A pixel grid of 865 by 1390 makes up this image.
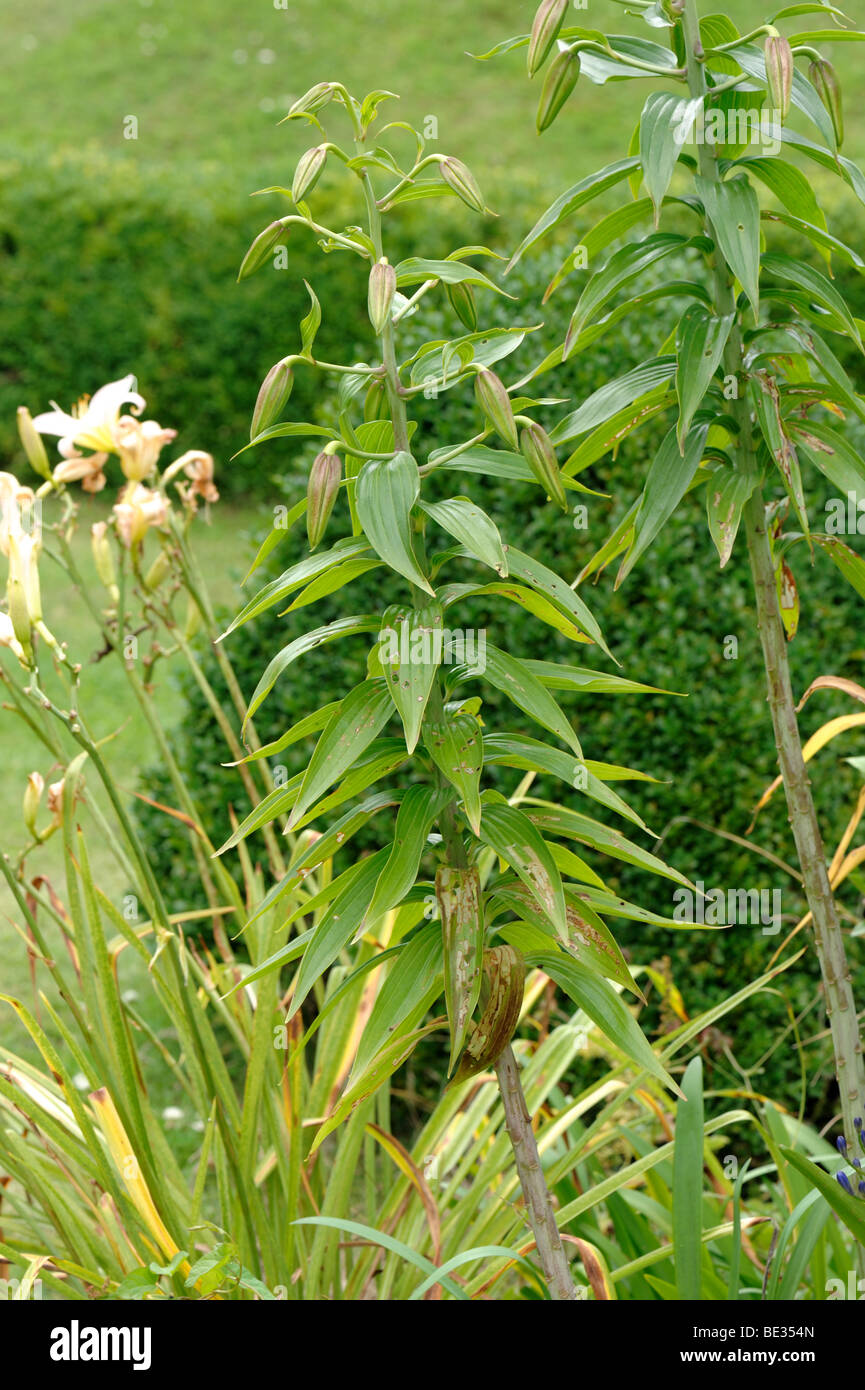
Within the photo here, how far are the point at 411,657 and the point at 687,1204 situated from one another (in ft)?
3.06

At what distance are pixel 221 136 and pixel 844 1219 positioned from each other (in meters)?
12.1

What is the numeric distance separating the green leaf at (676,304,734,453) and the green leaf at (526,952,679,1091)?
23.6 inches

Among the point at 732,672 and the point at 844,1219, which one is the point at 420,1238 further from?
the point at 732,672

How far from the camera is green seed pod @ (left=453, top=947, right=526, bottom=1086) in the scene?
1.38m

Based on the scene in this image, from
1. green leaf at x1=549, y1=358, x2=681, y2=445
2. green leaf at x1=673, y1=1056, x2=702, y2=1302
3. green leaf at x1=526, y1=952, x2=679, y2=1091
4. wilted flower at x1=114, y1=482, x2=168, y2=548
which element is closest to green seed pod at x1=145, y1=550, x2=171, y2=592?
wilted flower at x1=114, y1=482, x2=168, y2=548

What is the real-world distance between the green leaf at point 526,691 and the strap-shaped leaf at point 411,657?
0.08 m

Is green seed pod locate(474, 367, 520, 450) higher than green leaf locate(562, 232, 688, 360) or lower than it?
lower

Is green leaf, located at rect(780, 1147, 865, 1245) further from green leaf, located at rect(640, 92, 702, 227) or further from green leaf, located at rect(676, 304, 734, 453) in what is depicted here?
green leaf, located at rect(640, 92, 702, 227)

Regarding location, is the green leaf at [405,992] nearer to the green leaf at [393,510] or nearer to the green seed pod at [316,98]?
the green leaf at [393,510]

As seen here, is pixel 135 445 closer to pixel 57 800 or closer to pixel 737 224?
pixel 57 800

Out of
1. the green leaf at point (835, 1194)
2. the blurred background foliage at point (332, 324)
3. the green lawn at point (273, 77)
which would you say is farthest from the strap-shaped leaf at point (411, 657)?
the green lawn at point (273, 77)

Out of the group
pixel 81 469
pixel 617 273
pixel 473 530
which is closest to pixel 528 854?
pixel 473 530

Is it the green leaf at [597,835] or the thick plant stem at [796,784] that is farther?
the thick plant stem at [796,784]

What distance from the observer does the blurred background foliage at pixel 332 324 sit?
111 inches
